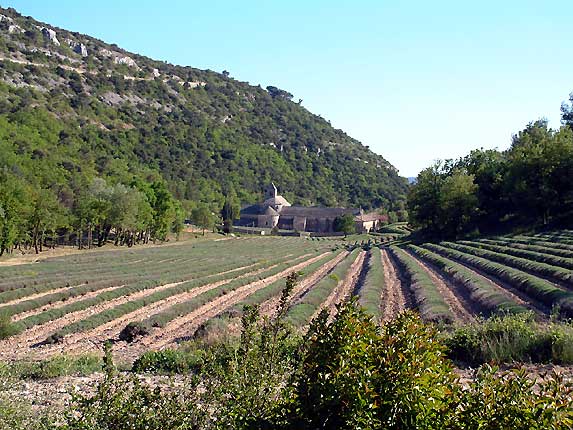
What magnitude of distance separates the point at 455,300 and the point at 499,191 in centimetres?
4260

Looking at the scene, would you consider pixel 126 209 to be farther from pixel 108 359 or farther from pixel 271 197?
pixel 271 197

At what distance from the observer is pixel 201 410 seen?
5.23 metres

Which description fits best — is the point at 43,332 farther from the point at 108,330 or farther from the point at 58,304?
the point at 58,304

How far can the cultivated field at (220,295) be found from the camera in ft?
57.6

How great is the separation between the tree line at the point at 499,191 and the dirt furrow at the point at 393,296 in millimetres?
25397

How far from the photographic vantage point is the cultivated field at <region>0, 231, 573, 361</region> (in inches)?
691

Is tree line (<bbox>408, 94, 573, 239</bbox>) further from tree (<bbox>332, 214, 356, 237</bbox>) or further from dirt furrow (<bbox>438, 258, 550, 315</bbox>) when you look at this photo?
tree (<bbox>332, 214, 356, 237</bbox>)

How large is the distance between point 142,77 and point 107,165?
78555 millimetres

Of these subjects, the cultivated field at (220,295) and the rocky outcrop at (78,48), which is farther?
the rocky outcrop at (78,48)

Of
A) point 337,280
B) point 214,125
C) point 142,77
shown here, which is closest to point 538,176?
point 337,280

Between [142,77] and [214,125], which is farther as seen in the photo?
[142,77]

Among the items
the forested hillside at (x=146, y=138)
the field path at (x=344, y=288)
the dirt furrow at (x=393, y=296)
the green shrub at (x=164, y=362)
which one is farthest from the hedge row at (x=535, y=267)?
the forested hillside at (x=146, y=138)

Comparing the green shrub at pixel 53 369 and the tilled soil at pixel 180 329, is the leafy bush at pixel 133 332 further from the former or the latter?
the green shrub at pixel 53 369

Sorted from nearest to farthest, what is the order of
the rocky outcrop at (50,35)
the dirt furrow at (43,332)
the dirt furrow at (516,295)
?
the dirt furrow at (43,332)
the dirt furrow at (516,295)
the rocky outcrop at (50,35)
